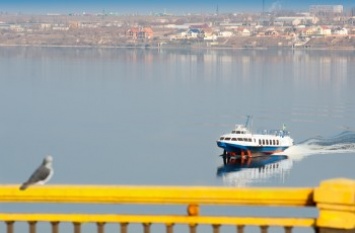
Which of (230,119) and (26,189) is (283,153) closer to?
(230,119)

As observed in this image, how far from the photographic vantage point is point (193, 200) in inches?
145

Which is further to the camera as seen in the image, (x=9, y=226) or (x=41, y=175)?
(x=9, y=226)

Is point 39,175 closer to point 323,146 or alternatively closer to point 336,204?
point 336,204

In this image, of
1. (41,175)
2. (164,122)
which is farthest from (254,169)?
(41,175)

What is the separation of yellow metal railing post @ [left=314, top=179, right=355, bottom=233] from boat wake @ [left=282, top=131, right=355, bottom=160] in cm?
2145

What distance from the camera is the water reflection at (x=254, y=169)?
69.7ft

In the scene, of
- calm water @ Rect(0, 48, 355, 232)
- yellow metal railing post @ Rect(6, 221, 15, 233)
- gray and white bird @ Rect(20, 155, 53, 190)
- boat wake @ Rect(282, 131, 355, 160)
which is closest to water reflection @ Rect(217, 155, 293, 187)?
calm water @ Rect(0, 48, 355, 232)

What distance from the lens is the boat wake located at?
25.9m

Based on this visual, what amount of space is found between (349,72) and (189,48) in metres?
48.8

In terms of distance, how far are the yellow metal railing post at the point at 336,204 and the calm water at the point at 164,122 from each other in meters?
14.8

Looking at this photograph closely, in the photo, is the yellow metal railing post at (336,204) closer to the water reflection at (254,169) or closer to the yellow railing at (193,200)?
the yellow railing at (193,200)

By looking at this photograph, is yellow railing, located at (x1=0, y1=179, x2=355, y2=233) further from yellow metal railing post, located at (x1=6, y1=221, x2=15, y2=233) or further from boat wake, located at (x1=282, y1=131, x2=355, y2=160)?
boat wake, located at (x1=282, y1=131, x2=355, y2=160)

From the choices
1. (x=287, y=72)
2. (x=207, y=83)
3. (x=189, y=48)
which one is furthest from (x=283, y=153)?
(x=189, y=48)

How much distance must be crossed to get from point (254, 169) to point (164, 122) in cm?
977
